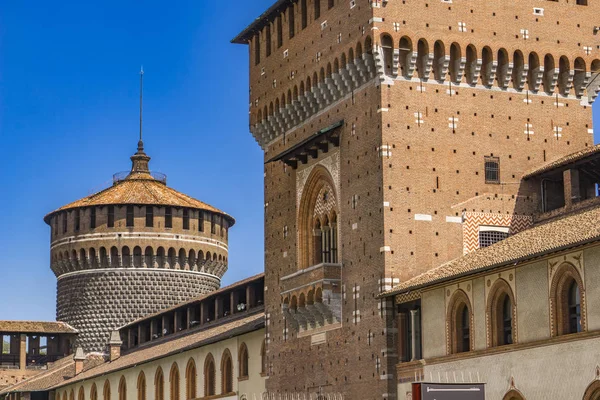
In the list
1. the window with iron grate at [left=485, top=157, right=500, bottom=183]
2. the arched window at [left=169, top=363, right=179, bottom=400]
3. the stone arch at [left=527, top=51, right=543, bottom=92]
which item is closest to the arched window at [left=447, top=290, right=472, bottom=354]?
the window with iron grate at [left=485, top=157, right=500, bottom=183]

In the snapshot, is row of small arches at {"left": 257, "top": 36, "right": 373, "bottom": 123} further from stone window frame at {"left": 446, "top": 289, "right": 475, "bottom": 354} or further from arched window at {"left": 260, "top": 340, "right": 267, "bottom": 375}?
arched window at {"left": 260, "top": 340, "right": 267, "bottom": 375}

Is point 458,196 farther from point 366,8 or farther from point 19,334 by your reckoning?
point 19,334

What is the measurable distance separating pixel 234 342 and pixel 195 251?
25.6 meters

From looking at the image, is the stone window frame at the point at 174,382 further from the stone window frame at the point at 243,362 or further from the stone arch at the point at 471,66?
the stone arch at the point at 471,66

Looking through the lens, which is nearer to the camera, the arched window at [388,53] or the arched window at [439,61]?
the arched window at [388,53]

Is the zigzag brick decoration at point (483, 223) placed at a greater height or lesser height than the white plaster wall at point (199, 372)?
greater

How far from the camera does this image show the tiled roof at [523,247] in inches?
1201

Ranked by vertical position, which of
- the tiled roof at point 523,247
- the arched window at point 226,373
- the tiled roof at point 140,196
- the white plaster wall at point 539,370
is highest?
the tiled roof at point 140,196

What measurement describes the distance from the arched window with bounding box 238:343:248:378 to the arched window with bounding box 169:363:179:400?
25.8 feet

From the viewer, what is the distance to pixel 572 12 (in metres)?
40.5

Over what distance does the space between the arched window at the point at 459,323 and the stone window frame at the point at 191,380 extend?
24309mm

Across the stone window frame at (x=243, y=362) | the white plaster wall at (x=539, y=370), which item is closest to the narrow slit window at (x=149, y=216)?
the stone window frame at (x=243, y=362)

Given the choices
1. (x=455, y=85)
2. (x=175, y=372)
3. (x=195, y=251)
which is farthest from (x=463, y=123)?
(x=195, y=251)

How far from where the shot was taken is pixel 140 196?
3056 inches
